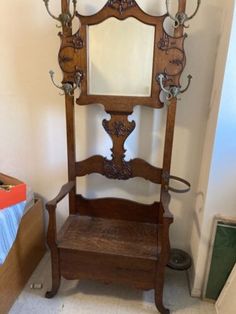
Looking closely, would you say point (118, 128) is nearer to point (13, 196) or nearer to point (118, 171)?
point (118, 171)

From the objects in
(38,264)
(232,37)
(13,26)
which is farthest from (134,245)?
(13,26)

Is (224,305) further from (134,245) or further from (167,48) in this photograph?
(167,48)

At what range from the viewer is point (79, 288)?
1.58 meters

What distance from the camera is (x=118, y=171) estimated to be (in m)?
1.52

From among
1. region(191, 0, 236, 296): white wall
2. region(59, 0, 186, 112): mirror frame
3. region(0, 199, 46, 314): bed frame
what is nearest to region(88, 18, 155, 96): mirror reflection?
region(59, 0, 186, 112): mirror frame

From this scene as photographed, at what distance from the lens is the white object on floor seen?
1.30 meters

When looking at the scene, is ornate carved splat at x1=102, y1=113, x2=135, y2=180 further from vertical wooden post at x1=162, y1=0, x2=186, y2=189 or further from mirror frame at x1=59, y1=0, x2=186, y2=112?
vertical wooden post at x1=162, y1=0, x2=186, y2=189

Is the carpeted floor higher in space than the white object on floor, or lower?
lower

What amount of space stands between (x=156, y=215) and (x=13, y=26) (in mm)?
1420

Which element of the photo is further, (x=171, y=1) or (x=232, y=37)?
(x=171, y=1)

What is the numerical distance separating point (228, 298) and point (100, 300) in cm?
70

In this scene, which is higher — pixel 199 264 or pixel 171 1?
pixel 171 1

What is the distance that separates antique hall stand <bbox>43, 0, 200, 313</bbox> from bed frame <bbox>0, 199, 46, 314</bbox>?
0.68ft

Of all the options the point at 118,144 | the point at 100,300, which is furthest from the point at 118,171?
the point at 100,300
